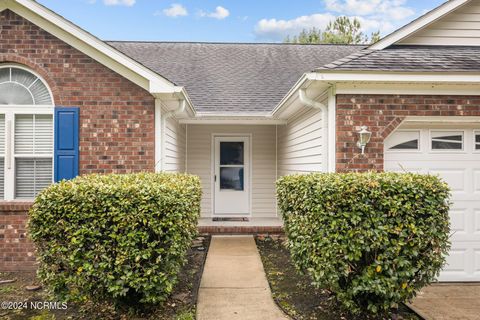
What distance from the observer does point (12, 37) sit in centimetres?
572

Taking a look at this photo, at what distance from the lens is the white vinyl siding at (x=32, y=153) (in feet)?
18.9

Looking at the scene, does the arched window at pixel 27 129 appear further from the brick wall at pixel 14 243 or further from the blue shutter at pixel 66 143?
the brick wall at pixel 14 243

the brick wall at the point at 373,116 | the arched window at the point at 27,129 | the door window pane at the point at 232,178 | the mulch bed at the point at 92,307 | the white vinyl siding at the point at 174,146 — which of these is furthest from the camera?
the door window pane at the point at 232,178

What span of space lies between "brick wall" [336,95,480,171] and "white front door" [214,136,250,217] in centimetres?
471

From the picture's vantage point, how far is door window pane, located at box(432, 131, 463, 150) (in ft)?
17.3

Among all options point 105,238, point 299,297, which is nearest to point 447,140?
point 299,297

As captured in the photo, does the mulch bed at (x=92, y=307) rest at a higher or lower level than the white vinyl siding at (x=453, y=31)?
lower

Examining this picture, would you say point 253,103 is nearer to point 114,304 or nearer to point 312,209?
point 312,209

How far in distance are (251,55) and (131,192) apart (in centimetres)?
896

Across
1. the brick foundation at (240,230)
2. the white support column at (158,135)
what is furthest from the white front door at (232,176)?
the white support column at (158,135)

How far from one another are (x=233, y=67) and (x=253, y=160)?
3.06m

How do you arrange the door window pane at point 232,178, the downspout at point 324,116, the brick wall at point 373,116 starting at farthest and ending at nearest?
the door window pane at point 232,178, the downspout at point 324,116, the brick wall at point 373,116

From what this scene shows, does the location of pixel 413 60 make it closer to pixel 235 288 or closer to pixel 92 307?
pixel 235 288

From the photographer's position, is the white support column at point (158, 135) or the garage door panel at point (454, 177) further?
the white support column at point (158, 135)
